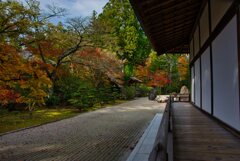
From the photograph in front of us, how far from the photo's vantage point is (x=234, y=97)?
4.10 m

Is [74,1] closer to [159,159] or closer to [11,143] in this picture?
[11,143]

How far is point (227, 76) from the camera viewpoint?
14.7 feet

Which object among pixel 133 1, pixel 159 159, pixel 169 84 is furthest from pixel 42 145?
pixel 169 84

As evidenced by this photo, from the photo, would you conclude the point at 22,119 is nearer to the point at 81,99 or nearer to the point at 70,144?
the point at 81,99

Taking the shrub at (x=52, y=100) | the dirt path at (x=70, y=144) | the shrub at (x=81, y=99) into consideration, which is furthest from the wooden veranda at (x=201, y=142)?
the shrub at (x=52, y=100)

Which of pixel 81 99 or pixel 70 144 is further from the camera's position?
pixel 81 99

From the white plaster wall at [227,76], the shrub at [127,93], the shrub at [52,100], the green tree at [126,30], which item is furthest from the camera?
the green tree at [126,30]

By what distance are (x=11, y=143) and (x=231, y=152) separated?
5972 mm

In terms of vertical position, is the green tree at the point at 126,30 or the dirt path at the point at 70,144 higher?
the green tree at the point at 126,30

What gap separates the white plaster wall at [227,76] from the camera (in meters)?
3.99

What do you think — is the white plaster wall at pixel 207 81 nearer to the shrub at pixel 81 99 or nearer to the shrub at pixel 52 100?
the shrub at pixel 81 99

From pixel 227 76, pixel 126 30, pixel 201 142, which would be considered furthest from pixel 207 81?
pixel 126 30

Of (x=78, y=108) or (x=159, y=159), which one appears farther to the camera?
(x=78, y=108)

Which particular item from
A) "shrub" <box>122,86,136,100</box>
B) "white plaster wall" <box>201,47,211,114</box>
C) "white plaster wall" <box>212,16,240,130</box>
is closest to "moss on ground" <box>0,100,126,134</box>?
"white plaster wall" <box>201,47,211,114</box>
